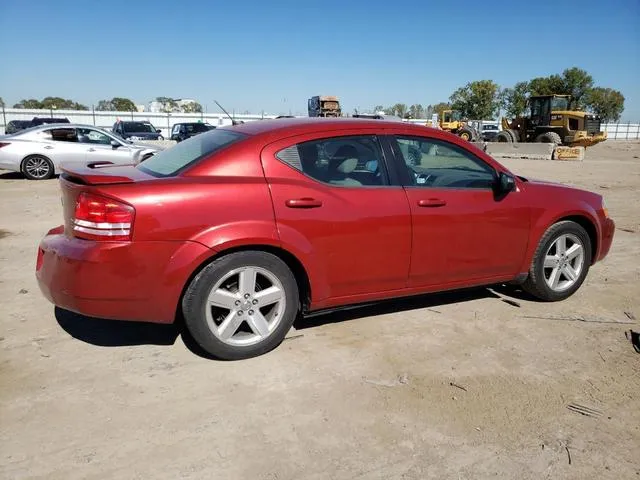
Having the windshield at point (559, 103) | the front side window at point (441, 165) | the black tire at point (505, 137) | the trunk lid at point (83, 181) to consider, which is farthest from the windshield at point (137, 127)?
the front side window at point (441, 165)

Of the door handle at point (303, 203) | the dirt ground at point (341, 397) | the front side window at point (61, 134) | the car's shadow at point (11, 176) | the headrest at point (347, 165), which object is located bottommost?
the dirt ground at point (341, 397)

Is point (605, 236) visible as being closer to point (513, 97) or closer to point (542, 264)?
point (542, 264)

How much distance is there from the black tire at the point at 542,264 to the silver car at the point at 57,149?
33.8 ft

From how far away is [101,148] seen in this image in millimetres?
12688

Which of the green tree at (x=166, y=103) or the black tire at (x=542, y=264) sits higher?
the green tree at (x=166, y=103)

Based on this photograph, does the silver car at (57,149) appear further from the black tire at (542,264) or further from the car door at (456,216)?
the black tire at (542,264)

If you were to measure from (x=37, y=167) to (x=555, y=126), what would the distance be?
2523 cm

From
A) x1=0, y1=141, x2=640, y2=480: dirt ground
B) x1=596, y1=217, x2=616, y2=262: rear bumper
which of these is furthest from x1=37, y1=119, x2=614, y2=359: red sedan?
x1=596, y1=217, x2=616, y2=262: rear bumper

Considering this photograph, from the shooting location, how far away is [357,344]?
3.75 meters

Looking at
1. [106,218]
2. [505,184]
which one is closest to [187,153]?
[106,218]

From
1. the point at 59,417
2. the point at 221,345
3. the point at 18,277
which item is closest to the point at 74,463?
the point at 59,417

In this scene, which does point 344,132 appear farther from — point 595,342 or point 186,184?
point 595,342

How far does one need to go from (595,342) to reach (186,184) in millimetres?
3189

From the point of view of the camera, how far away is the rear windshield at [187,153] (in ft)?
11.6
